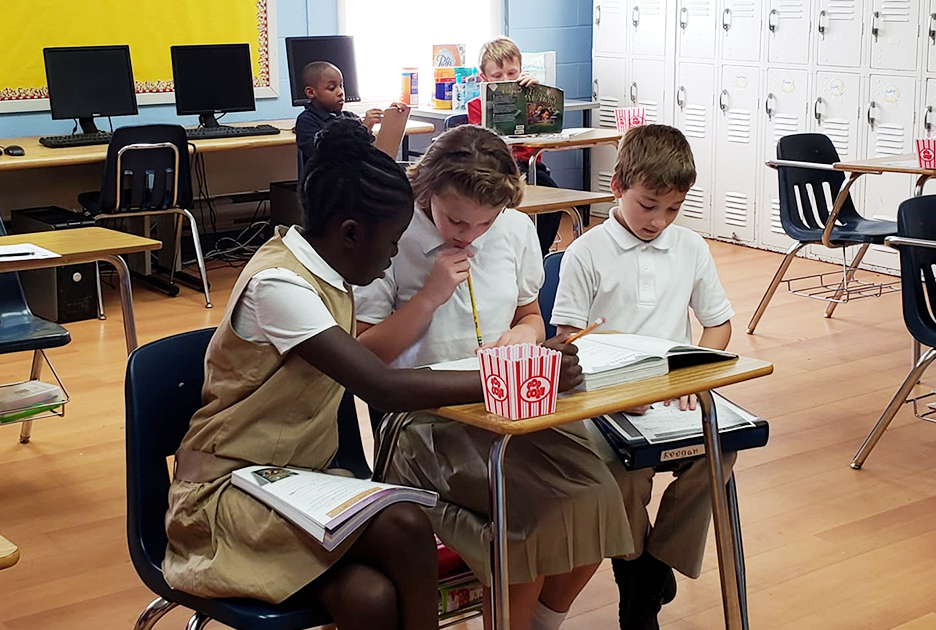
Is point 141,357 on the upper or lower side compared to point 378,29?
lower

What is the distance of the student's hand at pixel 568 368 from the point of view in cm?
161

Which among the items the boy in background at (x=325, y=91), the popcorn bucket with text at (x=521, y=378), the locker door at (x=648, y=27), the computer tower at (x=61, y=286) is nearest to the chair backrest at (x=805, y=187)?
the boy in background at (x=325, y=91)

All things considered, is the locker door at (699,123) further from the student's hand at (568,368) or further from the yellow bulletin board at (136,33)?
the student's hand at (568,368)

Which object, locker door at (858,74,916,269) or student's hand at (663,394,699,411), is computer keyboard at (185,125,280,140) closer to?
locker door at (858,74,916,269)

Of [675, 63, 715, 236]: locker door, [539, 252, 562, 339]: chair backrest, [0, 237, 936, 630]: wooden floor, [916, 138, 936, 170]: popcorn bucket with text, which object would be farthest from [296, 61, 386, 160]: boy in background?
[539, 252, 562, 339]: chair backrest

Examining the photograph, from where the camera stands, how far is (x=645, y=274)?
2176 mm

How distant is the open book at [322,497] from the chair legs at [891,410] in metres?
1.87

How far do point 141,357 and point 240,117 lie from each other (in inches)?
180

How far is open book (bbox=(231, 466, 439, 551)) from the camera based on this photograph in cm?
148

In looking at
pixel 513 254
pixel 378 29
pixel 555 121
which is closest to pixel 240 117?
pixel 378 29

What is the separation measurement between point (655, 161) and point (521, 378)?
2.47 ft

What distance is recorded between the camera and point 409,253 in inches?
79.0

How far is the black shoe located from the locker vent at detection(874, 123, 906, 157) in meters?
3.79

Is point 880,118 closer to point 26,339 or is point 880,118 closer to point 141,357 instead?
point 26,339
